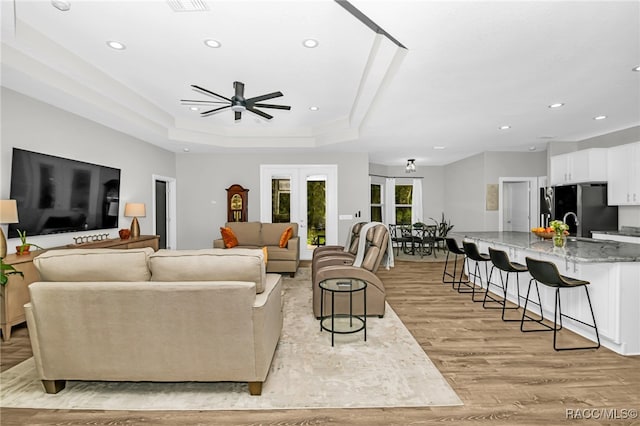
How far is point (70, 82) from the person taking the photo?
12.7 feet

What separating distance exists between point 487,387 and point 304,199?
590 centimetres

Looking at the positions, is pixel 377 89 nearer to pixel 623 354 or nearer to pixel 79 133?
pixel 623 354

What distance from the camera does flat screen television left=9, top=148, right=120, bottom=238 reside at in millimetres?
3789

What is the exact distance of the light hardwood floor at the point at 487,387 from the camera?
204 cm

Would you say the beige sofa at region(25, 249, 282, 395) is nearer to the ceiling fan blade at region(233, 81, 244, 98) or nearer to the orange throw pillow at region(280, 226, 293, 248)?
the ceiling fan blade at region(233, 81, 244, 98)

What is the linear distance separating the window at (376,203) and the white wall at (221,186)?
2.37 meters

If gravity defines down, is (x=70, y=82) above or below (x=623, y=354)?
above

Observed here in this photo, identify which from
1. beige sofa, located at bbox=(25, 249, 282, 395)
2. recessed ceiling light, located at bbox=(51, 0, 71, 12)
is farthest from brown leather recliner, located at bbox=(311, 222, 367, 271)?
Answer: recessed ceiling light, located at bbox=(51, 0, 71, 12)

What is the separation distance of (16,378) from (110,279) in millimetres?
1223

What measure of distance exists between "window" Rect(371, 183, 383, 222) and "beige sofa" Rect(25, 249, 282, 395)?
8.18 m

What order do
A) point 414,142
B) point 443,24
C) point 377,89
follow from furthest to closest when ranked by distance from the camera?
point 414,142 < point 377,89 < point 443,24

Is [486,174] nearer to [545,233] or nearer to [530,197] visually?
Result: [530,197]

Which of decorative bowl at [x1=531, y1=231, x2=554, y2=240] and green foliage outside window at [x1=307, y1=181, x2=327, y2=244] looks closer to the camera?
decorative bowl at [x1=531, y1=231, x2=554, y2=240]

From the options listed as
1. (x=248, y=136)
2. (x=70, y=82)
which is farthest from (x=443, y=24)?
(x=248, y=136)
